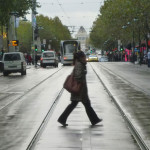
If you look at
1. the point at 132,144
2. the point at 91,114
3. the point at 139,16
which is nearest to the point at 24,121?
the point at 91,114

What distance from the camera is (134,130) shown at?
9.62m

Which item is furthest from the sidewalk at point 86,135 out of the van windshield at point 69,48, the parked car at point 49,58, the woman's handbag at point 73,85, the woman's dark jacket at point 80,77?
the van windshield at point 69,48

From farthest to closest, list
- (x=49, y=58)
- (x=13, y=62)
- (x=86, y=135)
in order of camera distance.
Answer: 1. (x=49, y=58)
2. (x=13, y=62)
3. (x=86, y=135)

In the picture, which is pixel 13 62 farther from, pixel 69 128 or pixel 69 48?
pixel 69 128

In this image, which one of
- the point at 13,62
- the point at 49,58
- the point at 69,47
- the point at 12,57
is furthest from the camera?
the point at 69,47

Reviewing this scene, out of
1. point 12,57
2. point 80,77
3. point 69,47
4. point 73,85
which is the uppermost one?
point 80,77

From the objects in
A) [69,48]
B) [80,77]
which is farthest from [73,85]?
[69,48]

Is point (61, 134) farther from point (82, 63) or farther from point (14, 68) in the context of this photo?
point (14, 68)

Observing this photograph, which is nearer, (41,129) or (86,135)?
(86,135)

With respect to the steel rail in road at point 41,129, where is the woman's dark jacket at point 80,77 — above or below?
above

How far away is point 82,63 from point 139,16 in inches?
1557

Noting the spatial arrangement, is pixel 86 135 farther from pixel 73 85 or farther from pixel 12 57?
pixel 12 57

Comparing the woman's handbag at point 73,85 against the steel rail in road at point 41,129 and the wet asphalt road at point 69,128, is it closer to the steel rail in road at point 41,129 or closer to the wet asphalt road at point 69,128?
the wet asphalt road at point 69,128

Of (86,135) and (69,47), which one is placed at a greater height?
(69,47)
